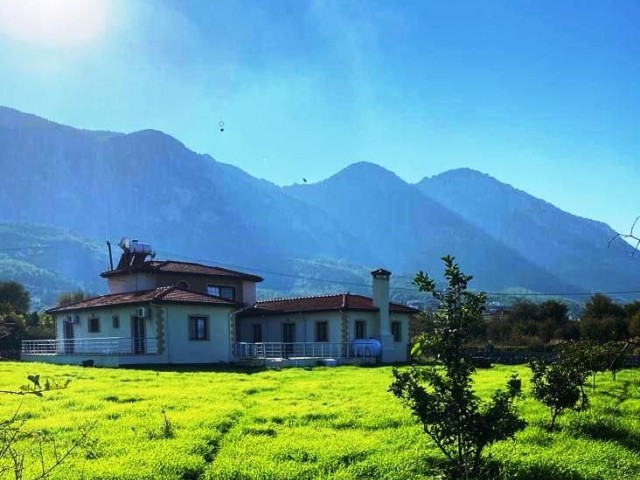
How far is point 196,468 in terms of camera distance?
7930 millimetres

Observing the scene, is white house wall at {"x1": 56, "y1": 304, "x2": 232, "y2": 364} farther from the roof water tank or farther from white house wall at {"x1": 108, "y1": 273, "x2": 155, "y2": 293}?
the roof water tank

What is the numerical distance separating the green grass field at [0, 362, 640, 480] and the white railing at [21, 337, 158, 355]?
12100 mm

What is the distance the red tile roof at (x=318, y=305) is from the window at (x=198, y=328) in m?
5.99

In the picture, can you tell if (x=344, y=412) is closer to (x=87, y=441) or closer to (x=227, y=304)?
(x=87, y=441)

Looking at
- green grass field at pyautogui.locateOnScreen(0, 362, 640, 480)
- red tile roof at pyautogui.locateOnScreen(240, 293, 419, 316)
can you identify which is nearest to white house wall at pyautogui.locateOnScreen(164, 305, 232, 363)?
red tile roof at pyautogui.locateOnScreen(240, 293, 419, 316)

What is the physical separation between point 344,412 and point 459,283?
6.22m

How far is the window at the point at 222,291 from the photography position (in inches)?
1363

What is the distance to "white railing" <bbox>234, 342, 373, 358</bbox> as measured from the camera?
30.9m

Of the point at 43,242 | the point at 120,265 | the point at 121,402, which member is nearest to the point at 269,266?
the point at 43,242

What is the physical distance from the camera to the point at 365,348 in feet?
102

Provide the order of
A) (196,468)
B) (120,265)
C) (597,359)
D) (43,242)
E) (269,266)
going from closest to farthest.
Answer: (196,468), (597,359), (120,265), (43,242), (269,266)

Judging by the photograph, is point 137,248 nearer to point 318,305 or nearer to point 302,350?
point 318,305

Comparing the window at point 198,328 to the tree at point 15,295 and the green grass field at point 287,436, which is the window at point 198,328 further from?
the tree at point 15,295

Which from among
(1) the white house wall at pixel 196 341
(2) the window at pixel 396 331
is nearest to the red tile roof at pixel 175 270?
(1) the white house wall at pixel 196 341
